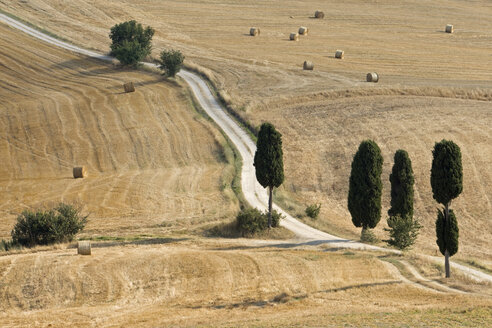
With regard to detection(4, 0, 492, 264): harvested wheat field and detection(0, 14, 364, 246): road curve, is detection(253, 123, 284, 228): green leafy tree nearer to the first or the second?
detection(0, 14, 364, 246): road curve

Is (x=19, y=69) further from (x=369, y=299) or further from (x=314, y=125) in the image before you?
(x=369, y=299)

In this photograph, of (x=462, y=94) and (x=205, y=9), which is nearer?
(x=462, y=94)

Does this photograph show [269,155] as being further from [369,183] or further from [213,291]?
[213,291]

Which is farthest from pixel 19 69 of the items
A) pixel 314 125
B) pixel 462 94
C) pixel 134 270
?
pixel 134 270

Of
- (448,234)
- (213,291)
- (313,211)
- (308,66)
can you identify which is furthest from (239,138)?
(213,291)

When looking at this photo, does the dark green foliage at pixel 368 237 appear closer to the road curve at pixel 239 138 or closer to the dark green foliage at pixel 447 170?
the road curve at pixel 239 138

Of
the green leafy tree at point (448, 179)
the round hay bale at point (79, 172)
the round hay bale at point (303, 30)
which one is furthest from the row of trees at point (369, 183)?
the round hay bale at point (303, 30)
